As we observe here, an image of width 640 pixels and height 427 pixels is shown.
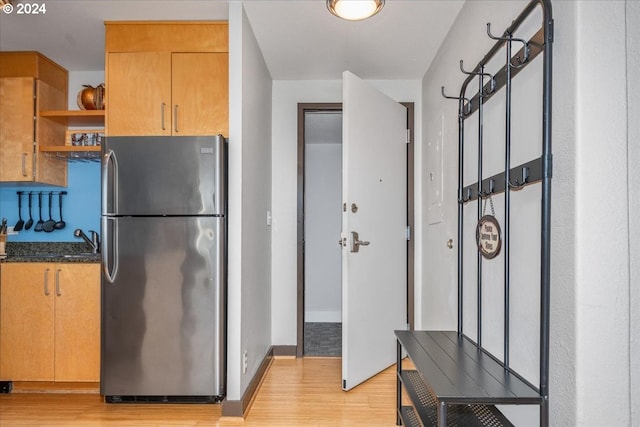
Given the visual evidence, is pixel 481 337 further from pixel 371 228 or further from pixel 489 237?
pixel 371 228

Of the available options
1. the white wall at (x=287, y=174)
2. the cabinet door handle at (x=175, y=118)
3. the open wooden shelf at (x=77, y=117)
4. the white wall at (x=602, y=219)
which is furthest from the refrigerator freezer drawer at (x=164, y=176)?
the white wall at (x=602, y=219)

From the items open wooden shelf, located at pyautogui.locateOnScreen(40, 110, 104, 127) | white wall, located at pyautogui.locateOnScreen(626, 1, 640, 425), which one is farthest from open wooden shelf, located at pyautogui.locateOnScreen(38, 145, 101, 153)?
white wall, located at pyautogui.locateOnScreen(626, 1, 640, 425)

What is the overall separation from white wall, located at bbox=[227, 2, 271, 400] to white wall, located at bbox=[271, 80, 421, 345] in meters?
0.42

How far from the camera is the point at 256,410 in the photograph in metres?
2.50

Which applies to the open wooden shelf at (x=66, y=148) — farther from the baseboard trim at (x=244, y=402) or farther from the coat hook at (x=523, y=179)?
the coat hook at (x=523, y=179)

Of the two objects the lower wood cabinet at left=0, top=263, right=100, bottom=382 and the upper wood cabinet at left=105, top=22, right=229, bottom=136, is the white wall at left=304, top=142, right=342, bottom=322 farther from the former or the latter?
the lower wood cabinet at left=0, top=263, right=100, bottom=382

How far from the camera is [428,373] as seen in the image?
145 centimetres

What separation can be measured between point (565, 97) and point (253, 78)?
2016 mm

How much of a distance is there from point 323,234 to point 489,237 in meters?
3.45

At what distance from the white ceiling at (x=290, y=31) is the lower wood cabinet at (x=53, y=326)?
1.50 metres

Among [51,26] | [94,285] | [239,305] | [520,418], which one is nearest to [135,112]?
[51,26]

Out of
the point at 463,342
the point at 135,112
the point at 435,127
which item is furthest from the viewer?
the point at 435,127

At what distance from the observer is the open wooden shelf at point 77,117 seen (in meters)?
2.97

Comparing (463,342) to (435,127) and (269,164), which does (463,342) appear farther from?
(269,164)
